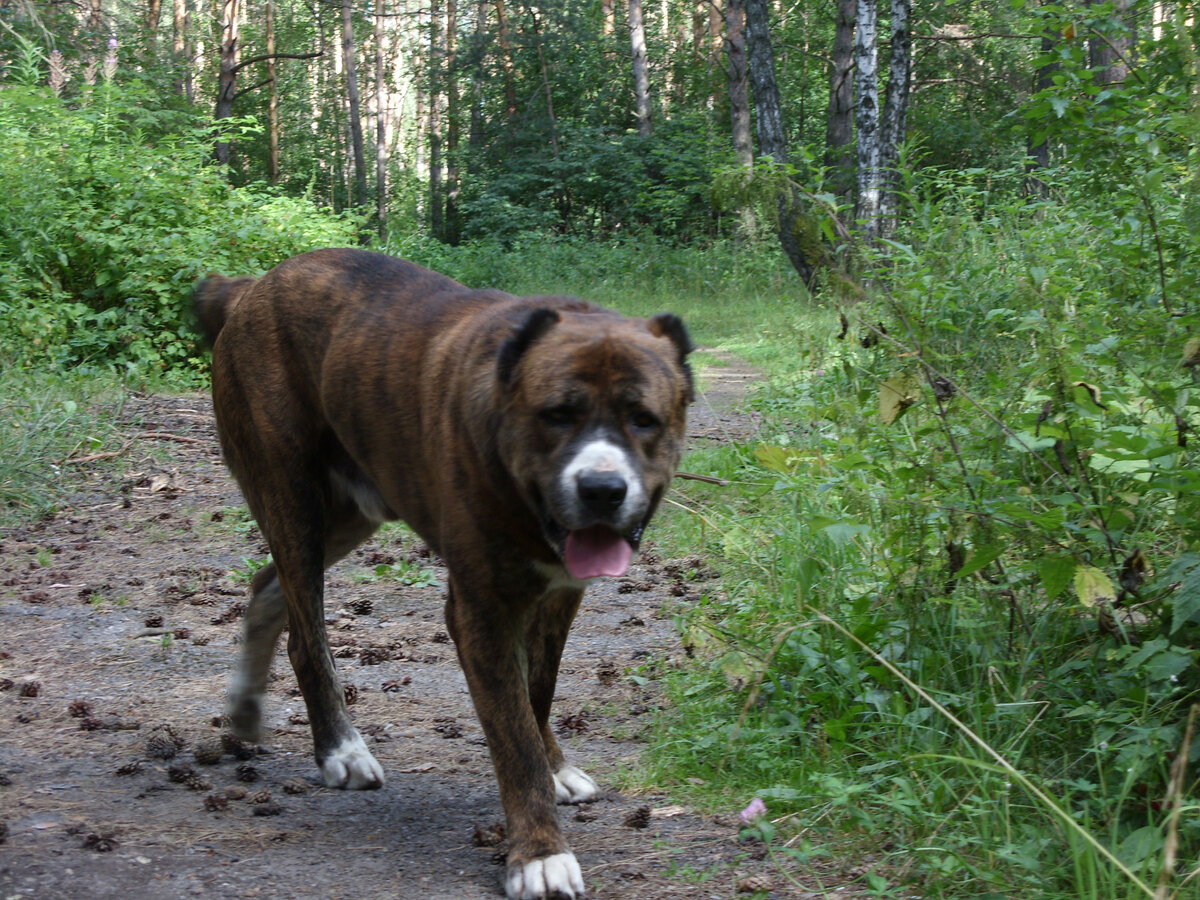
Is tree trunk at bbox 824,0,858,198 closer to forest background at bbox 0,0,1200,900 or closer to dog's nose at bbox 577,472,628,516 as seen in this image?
forest background at bbox 0,0,1200,900

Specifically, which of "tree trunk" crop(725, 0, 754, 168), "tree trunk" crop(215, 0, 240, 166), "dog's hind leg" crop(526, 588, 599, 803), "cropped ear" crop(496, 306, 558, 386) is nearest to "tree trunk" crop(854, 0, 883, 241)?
"tree trunk" crop(725, 0, 754, 168)

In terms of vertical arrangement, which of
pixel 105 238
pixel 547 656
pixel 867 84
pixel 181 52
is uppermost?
pixel 181 52

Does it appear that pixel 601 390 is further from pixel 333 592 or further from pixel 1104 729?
pixel 333 592

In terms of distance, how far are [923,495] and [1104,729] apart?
36.0 inches

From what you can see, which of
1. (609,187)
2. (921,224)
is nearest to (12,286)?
(921,224)

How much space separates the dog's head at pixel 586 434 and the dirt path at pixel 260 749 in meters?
0.89

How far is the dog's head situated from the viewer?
290cm

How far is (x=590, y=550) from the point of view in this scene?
119 inches

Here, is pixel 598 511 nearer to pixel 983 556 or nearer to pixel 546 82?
pixel 983 556

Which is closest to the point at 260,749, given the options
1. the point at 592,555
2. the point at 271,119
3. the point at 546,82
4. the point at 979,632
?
the point at 592,555

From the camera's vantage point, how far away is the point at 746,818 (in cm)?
308

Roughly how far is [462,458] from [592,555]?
1.63 feet

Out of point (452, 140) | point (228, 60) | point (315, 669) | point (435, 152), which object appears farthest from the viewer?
point (452, 140)

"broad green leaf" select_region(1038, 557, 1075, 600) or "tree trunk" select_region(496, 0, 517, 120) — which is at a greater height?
"tree trunk" select_region(496, 0, 517, 120)
